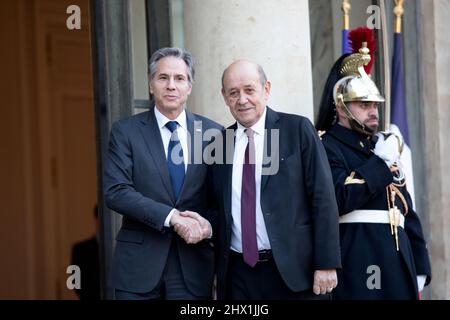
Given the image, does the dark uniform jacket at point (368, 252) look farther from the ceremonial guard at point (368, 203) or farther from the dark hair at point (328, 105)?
A: the dark hair at point (328, 105)

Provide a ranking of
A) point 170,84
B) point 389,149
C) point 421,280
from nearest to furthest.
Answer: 1. point 170,84
2. point 389,149
3. point 421,280

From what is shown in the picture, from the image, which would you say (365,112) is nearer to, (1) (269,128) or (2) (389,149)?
(2) (389,149)

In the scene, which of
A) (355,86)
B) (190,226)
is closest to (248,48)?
(355,86)

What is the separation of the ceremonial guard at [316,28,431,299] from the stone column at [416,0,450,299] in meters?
1.73

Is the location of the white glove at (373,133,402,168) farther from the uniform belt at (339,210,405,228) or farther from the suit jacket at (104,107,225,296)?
the suit jacket at (104,107,225,296)

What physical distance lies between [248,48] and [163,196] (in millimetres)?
1351

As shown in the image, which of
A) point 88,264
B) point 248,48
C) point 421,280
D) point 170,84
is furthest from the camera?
point 88,264

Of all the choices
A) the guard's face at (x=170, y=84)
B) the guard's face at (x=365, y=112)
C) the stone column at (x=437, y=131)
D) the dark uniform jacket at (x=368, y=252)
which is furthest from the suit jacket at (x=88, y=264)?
the guard's face at (x=170, y=84)

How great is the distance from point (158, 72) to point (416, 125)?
309 centimetres

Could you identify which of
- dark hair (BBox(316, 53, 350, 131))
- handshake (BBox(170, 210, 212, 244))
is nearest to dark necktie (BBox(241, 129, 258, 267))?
handshake (BBox(170, 210, 212, 244))

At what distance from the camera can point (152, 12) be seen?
6.97 metres

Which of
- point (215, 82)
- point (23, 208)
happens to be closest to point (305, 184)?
point (215, 82)

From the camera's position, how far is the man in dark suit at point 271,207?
5.25 metres

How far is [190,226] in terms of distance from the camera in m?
5.18
